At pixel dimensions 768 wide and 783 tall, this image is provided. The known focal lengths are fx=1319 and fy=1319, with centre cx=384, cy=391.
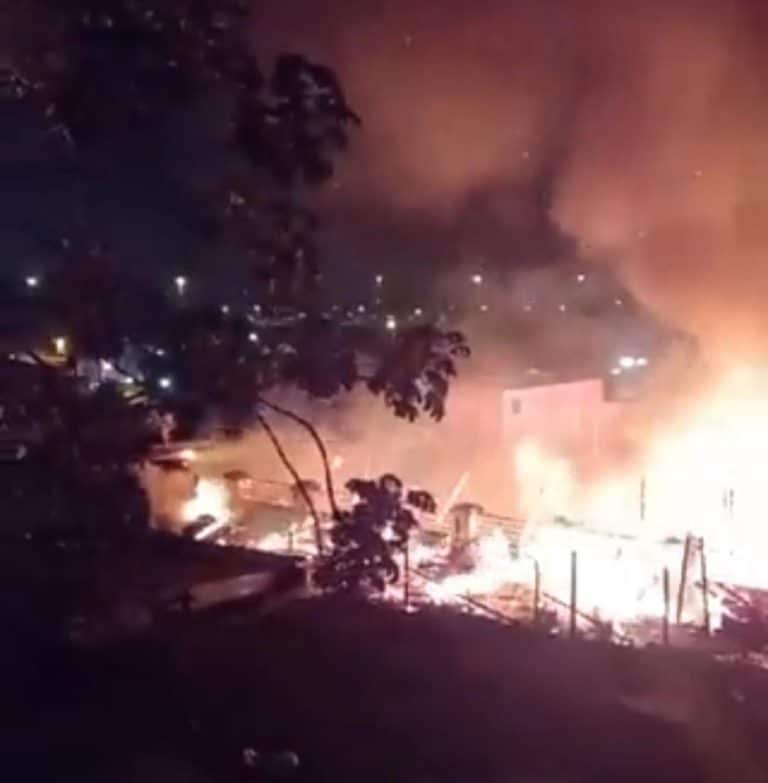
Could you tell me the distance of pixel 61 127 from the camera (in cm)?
329

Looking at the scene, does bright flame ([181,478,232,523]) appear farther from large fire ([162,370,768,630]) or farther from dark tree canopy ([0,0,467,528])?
dark tree canopy ([0,0,467,528])

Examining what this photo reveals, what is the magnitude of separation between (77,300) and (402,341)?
2.71ft

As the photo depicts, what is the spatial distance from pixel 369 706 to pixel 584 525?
562 inches

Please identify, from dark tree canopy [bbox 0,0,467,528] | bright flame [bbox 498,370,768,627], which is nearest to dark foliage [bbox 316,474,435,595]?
dark tree canopy [bbox 0,0,467,528]

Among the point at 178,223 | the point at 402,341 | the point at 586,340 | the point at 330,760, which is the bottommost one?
the point at 330,760

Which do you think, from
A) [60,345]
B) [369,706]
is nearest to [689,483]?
[369,706]

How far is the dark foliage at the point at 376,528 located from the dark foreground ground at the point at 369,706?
0.66 m

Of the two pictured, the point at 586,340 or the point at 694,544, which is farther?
the point at 586,340

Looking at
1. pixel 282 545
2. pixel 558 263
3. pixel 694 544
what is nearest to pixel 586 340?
pixel 558 263

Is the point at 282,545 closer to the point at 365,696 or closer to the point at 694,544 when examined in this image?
the point at 694,544

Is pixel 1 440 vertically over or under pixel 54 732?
over

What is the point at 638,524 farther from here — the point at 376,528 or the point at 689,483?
the point at 376,528

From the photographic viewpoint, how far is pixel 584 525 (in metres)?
18.2

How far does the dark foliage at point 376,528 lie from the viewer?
136 inches
